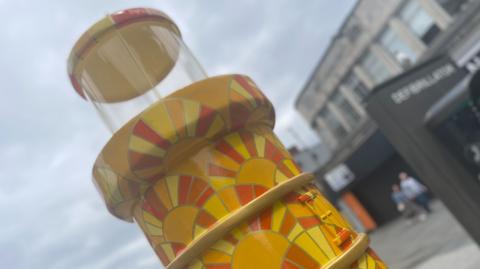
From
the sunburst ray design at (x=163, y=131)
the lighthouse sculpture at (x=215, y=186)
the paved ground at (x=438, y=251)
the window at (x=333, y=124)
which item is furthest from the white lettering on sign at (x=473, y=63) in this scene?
the window at (x=333, y=124)

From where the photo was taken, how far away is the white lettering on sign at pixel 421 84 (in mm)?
4777

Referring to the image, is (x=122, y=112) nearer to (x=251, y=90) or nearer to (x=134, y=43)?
(x=134, y=43)

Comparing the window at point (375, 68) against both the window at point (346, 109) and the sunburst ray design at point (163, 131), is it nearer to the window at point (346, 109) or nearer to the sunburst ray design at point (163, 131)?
→ the window at point (346, 109)

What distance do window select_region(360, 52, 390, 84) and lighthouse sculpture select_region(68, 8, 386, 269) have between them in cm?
2139

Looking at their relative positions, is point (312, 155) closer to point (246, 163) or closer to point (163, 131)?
point (246, 163)

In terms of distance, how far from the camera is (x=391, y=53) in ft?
67.9

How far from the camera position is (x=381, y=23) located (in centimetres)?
1997

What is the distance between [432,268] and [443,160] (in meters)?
Answer: 2.20

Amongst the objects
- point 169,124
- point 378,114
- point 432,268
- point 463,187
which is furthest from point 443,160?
point 169,124

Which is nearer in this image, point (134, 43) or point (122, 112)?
point (134, 43)

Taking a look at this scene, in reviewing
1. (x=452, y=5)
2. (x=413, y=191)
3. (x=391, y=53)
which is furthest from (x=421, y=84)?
(x=391, y=53)

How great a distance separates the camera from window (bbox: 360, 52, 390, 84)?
70.3 feet

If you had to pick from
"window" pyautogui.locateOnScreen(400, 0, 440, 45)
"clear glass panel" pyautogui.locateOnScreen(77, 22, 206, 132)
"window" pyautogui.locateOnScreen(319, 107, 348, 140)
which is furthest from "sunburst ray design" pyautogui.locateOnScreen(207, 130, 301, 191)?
"window" pyautogui.locateOnScreen(319, 107, 348, 140)

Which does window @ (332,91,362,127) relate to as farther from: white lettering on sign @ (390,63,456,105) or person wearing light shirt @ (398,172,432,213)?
white lettering on sign @ (390,63,456,105)
